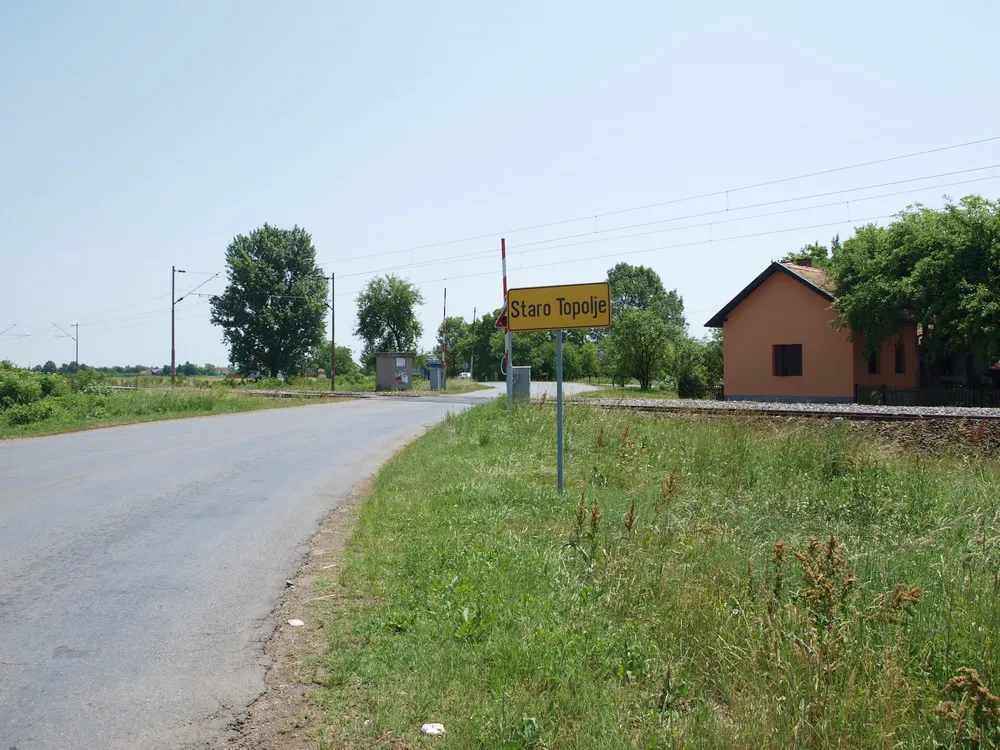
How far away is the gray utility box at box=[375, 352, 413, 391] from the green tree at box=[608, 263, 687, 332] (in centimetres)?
6105

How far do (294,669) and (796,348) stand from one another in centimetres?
3131

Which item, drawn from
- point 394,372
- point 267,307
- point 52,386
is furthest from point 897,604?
point 267,307

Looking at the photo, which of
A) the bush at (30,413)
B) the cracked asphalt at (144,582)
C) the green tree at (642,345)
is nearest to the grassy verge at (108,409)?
Answer: the bush at (30,413)

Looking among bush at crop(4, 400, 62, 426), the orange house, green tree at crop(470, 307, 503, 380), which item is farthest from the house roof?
green tree at crop(470, 307, 503, 380)

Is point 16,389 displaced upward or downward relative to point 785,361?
downward

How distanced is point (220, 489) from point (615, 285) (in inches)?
3927

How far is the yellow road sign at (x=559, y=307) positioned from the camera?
801 centimetres

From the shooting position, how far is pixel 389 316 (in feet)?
254

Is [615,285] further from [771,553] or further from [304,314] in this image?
[771,553]

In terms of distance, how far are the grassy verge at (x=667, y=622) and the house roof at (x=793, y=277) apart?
2411 cm

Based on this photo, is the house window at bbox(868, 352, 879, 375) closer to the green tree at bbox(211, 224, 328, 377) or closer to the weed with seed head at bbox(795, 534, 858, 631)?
the weed with seed head at bbox(795, 534, 858, 631)

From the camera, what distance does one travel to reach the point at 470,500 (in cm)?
823

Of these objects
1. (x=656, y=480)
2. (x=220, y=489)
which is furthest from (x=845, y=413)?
(x=220, y=489)

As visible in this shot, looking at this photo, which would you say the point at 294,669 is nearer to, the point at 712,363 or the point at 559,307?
the point at 559,307
